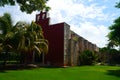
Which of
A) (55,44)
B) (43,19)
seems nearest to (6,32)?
(55,44)

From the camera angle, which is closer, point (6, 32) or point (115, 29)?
point (6, 32)

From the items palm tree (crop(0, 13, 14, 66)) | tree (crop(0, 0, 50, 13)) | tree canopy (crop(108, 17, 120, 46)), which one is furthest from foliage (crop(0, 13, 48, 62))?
tree (crop(0, 0, 50, 13))

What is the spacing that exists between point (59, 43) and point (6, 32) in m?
9.33

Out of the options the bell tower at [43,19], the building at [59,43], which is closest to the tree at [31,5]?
the building at [59,43]

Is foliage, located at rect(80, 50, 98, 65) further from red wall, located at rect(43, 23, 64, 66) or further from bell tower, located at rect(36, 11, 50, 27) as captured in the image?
bell tower, located at rect(36, 11, 50, 27)

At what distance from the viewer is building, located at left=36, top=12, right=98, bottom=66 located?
37312mm

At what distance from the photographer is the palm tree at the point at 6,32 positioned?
2983 cm

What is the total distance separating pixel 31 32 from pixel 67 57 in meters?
7.95

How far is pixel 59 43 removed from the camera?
37.7 metres

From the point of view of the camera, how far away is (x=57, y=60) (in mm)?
37531

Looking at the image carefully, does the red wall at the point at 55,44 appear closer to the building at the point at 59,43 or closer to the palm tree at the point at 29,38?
the building at the point at 59,43

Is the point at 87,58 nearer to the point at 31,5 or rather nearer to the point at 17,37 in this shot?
the point at 17,37

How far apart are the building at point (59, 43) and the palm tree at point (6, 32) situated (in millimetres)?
8653

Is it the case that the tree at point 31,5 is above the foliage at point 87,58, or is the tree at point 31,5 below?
above
